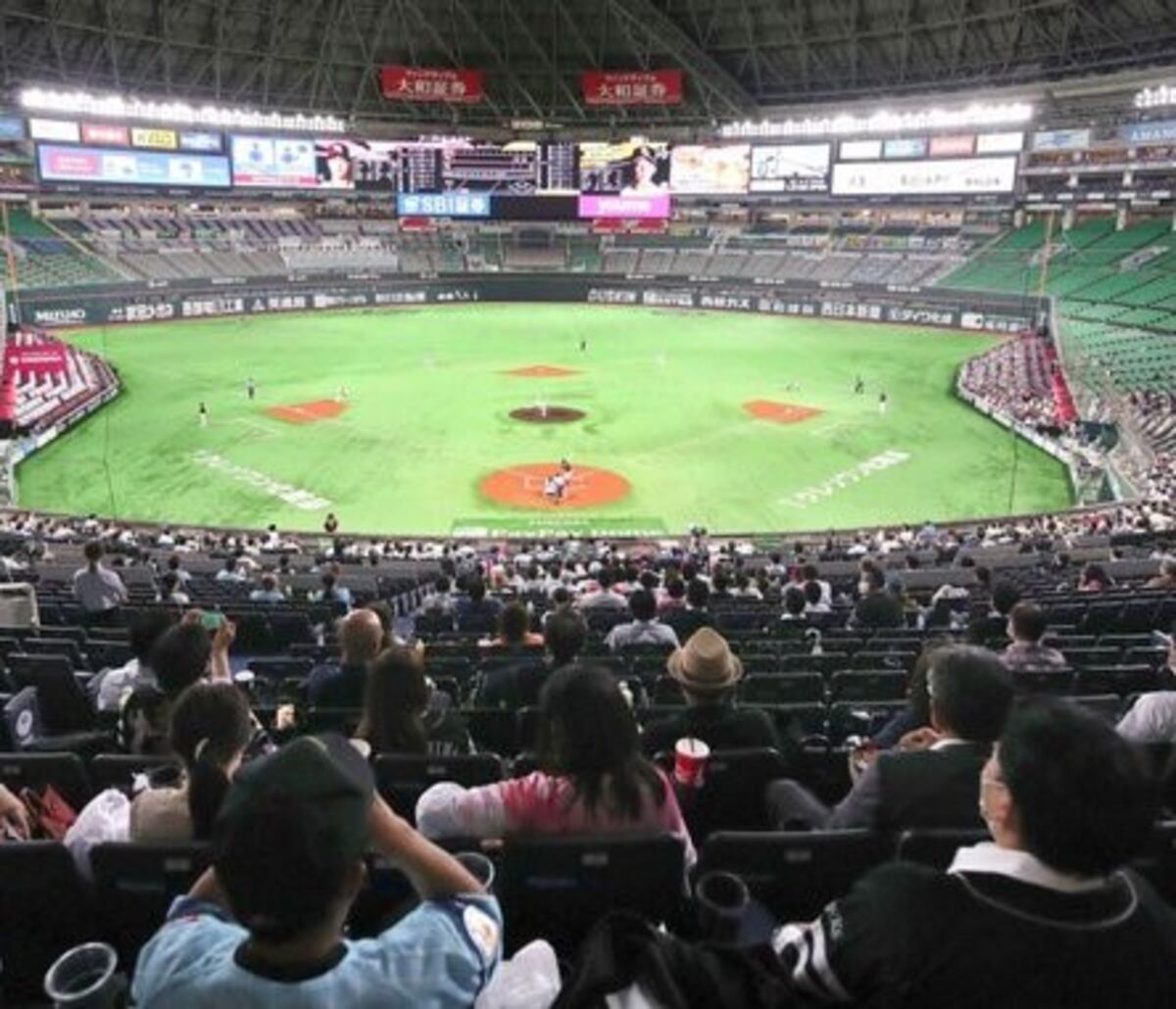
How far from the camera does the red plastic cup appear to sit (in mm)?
5371

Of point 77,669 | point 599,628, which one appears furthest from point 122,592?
point 599,628

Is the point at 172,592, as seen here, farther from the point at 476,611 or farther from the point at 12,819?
the point at 12,819

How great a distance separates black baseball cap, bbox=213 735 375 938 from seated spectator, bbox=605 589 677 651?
8.51m

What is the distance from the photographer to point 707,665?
6020 millimetres

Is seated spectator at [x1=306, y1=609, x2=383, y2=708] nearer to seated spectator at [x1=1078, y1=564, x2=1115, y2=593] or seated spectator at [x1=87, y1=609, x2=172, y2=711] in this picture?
seated spectator at [x1=87, y1=609, x2=172, y2=711]

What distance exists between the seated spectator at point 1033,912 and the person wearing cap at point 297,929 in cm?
116

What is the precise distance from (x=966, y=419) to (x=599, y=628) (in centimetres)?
3138

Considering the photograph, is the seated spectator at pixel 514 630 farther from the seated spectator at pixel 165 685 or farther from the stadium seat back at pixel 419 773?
the stadium seat back at pixel 419 773

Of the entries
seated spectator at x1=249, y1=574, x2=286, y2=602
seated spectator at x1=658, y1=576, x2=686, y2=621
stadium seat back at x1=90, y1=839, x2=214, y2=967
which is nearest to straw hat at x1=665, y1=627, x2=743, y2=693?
stadium seat back at x1=90, y1=839, x2=214, y2=967

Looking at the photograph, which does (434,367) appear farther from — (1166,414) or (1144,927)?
A: (1144,927)

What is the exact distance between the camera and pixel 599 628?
46.2 feet

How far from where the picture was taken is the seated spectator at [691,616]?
12227 millimetres

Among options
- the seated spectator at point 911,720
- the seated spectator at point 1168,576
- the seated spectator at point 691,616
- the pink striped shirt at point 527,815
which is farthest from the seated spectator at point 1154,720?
the seated spectator at point 1168,576

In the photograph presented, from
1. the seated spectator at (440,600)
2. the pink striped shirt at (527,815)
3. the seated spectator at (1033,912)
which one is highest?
the seated spectator at (1033,912)
